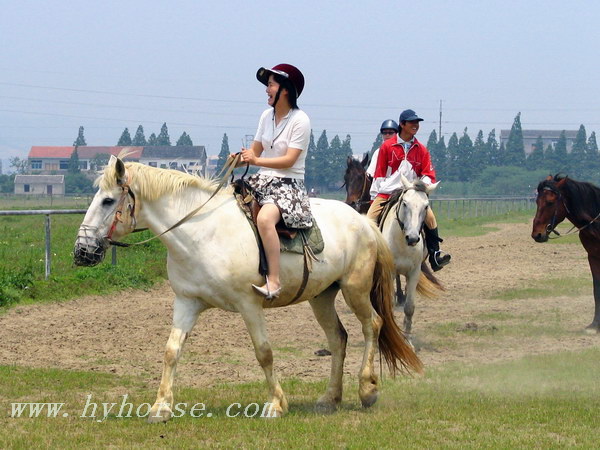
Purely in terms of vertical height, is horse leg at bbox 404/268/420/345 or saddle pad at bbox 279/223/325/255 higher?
saddle pad at bbox 279/223/325/255

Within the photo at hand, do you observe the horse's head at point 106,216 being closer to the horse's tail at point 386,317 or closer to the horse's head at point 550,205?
the horse's tail at point 386,317

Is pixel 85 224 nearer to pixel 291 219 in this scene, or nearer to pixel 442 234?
pixel 291 219

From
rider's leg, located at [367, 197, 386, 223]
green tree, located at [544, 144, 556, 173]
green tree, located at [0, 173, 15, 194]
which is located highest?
rider's leg, located at [367, 197, 386, 223]

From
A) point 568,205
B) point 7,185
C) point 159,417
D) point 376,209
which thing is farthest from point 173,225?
point 7,185

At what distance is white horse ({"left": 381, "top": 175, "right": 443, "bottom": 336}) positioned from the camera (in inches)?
431

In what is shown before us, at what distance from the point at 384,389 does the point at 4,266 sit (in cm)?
888

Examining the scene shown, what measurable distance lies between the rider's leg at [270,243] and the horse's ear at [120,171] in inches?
44.1

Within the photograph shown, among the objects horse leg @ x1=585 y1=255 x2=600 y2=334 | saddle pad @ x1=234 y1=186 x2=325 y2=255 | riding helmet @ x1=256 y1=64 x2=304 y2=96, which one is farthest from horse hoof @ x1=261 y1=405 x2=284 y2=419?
horse leg @ x1=585 y1=255 x2=600 y2=334

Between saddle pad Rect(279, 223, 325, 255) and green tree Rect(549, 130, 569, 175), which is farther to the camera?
green tree Rect(549, 130, 569, 175)

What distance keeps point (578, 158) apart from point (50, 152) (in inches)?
3634

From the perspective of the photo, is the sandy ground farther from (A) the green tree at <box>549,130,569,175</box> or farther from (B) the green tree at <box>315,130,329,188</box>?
(A) the green tree at <box>549,130,569,175</box>

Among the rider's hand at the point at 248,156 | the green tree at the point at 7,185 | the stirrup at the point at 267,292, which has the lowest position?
the green tree at the point at 7,185

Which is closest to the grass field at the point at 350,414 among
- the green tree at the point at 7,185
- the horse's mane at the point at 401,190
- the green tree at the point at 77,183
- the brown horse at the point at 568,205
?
the horse's mane at the point at 401,190

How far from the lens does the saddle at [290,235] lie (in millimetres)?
7527
